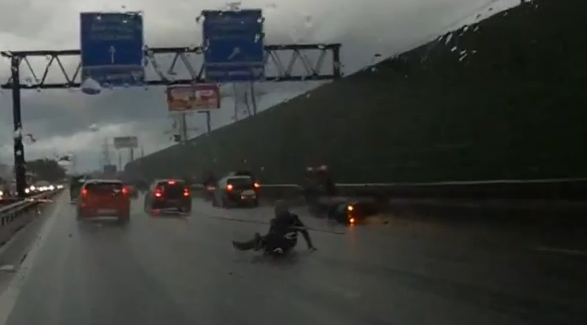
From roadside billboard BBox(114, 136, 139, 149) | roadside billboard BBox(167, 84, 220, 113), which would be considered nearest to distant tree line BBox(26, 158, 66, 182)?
roadside billboard BBox(114, 136, 139, 149)

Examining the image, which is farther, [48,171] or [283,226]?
[48,171]

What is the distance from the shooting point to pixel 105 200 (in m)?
43.9

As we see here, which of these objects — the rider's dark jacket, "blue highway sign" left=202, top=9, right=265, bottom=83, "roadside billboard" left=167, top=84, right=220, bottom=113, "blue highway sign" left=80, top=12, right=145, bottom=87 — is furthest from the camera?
"roadside billboard" left=167, top=84, right=220, bottom=113

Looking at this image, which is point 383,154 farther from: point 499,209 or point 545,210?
point 545,210

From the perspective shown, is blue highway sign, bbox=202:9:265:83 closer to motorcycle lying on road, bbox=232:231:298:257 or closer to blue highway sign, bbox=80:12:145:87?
blue highway sign, bbox=80:12:145:87

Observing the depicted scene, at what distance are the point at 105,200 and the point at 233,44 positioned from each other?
8.16 meters

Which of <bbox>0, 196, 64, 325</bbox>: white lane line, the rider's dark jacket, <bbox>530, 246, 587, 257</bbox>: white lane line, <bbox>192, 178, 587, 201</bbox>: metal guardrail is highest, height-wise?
<bbox>192, 178, 587, 201</bbox>: metal guardrail

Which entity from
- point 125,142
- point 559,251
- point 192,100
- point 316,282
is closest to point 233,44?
point 192,100

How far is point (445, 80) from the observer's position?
106 feet

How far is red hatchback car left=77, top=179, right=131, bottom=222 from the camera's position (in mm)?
43719

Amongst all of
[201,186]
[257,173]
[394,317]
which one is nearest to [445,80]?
[394,317]

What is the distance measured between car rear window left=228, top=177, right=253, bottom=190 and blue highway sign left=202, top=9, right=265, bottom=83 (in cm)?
1451

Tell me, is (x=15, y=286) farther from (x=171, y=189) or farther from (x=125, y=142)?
(x=125, y=142)

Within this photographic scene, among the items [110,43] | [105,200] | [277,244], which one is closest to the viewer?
[277,244]
